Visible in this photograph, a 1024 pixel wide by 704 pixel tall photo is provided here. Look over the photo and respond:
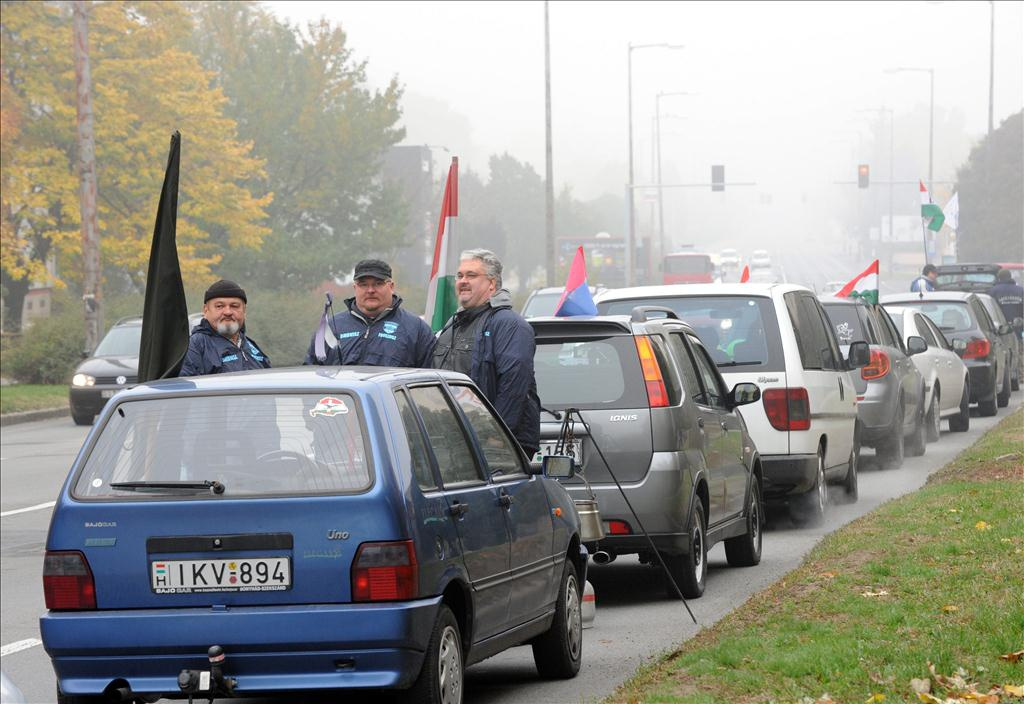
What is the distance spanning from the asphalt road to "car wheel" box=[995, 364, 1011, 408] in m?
8.31

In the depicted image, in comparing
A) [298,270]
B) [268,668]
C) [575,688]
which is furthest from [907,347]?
[298,270]

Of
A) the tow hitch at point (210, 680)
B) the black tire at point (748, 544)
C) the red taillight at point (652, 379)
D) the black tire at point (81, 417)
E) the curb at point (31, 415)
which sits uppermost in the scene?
the red taillight at point (652, 379)

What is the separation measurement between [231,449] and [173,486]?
0.79 feet

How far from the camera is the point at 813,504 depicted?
43.3ft

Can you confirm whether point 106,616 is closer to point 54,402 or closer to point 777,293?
point 777,293

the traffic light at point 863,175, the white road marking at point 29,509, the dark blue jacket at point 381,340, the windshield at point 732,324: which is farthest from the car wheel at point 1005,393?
the traffic light at point 863,175

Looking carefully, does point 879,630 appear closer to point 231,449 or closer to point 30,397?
point 231,449

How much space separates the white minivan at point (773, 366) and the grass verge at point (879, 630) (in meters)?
1.86

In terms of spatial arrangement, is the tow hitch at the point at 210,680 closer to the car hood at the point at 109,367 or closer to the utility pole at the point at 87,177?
the car hood at the point at 109,367

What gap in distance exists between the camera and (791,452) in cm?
1273

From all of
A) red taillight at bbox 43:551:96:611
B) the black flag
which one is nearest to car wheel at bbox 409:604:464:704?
red taillight at bbox 43:551:96:611

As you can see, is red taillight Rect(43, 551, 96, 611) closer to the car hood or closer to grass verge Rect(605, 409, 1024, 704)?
grass verge Rect(605, 409, 1024, 704)

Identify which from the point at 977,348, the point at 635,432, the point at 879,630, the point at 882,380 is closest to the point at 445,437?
the point at 879,630

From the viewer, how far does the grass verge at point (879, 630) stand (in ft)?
20.8
